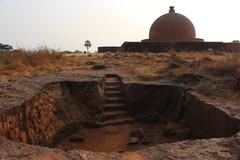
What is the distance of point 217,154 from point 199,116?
3.28m

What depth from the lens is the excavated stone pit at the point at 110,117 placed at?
586cm

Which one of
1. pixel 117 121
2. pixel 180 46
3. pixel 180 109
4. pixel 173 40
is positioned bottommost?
pixel 117 121

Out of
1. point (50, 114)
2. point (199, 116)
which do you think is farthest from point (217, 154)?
point (50, 114)

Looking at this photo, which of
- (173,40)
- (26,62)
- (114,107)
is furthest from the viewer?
(173,40)

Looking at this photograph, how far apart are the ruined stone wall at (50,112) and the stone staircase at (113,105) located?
320mm

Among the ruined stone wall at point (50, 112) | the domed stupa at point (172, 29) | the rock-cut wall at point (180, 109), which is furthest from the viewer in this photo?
the domed stupa at point (172, 29)

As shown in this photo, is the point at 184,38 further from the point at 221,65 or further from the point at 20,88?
the point at 20,88

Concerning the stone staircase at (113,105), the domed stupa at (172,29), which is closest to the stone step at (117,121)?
the stone staircase at (113,105)

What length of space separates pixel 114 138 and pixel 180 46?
541 inches

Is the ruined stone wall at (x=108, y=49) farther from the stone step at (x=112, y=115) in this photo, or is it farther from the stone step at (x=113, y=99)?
the stone step at (x=112, y=115)

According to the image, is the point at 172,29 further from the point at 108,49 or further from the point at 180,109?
the point at 180,109

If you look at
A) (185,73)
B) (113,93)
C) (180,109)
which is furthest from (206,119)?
(113,93)

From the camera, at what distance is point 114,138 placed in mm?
7504

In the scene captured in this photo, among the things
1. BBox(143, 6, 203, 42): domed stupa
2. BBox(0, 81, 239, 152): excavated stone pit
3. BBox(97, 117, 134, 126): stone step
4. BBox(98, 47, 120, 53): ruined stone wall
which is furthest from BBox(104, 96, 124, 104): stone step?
BBox(98, 47, 120, 53): ruined stone wall
